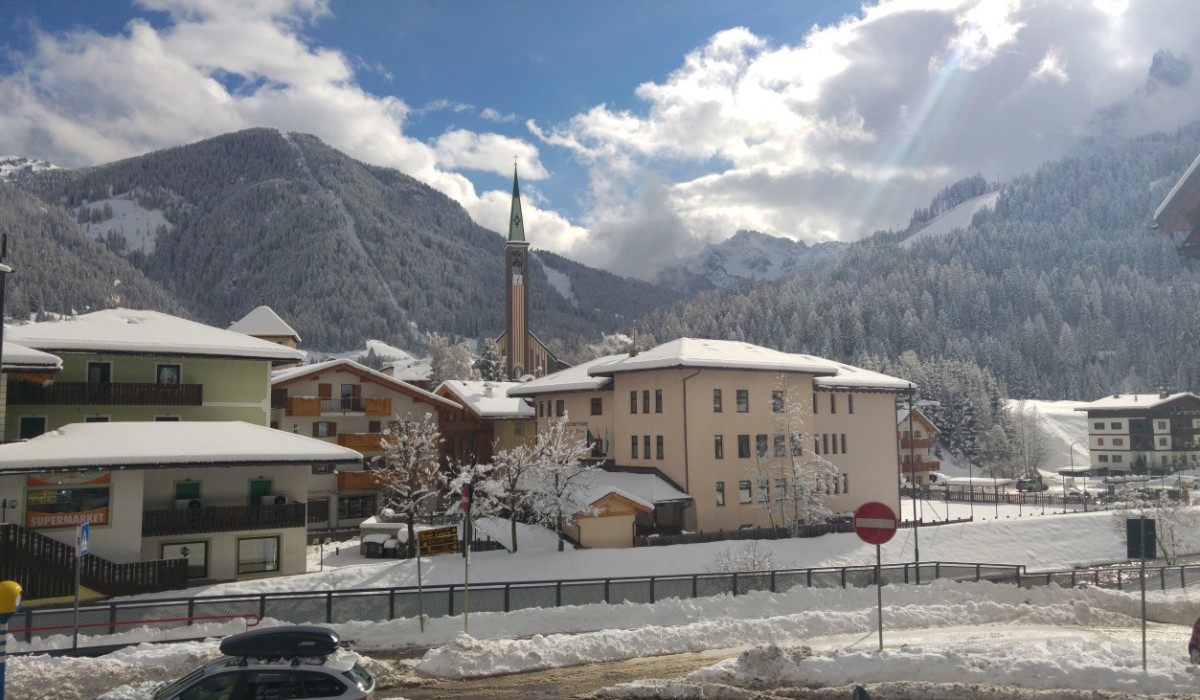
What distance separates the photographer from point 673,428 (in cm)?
4672

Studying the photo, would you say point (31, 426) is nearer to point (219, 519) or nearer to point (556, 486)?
point (219, 519)

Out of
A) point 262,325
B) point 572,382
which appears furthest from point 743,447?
point 262,325

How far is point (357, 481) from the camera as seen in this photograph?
49.6 m

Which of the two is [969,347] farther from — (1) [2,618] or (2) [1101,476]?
(1) [2,618]

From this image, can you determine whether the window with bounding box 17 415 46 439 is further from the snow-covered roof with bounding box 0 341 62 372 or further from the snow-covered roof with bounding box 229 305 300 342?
the snow-covered roof with bounding box 229 305 300 342

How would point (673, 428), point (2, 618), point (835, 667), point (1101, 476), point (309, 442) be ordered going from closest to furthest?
point (2, 618)
point (835, 667)
point (309, 442)
point (673, 428)
point (1101, 476)

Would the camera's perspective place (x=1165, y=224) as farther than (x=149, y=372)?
No

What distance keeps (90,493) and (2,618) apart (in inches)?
730

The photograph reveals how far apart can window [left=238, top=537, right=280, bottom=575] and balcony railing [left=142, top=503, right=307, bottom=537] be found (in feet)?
2.42

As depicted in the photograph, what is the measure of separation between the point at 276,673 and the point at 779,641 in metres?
13.4

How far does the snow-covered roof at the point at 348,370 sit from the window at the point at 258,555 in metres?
21.6

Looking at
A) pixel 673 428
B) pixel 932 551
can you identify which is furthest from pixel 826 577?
pixel 932 551

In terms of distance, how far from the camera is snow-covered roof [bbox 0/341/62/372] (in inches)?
1150

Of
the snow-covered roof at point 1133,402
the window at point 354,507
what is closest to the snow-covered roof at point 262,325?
the window at point 354,507
